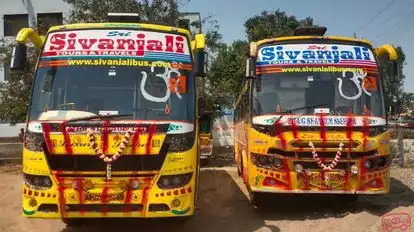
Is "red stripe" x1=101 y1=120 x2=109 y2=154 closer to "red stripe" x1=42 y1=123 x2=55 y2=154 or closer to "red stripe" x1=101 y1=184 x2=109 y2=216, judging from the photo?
"red stripe" x1=101 y1=184 x2=109 y2=216

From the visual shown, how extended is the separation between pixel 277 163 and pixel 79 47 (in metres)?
3.63

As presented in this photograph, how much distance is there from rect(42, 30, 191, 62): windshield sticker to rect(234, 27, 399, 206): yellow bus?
186 centimetres

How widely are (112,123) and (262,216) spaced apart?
3.76 m

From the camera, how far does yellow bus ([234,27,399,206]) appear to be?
28.2 ft

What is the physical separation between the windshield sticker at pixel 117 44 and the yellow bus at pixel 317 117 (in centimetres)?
186

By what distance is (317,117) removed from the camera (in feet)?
28.8

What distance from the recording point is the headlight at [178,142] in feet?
22.7

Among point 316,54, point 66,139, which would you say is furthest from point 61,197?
point 316,54

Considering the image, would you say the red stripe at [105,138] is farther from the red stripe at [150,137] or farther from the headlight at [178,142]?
the headlight at [178,142]

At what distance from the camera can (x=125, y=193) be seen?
6781 millimetres

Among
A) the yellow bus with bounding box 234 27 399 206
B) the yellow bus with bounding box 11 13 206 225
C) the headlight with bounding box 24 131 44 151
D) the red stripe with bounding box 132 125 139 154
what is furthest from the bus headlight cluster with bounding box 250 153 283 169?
the headlight with bounding box 24 131 44 151

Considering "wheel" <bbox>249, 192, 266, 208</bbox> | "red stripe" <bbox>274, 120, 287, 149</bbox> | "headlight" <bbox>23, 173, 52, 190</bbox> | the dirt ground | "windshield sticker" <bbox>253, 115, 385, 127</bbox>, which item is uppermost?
"windshield sticker" <bbox>253, 115, 385, 127</bbox>

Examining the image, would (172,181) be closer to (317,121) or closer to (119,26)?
(119,26)

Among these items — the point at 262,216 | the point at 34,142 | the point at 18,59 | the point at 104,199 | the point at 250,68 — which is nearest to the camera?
the point at 104,199
